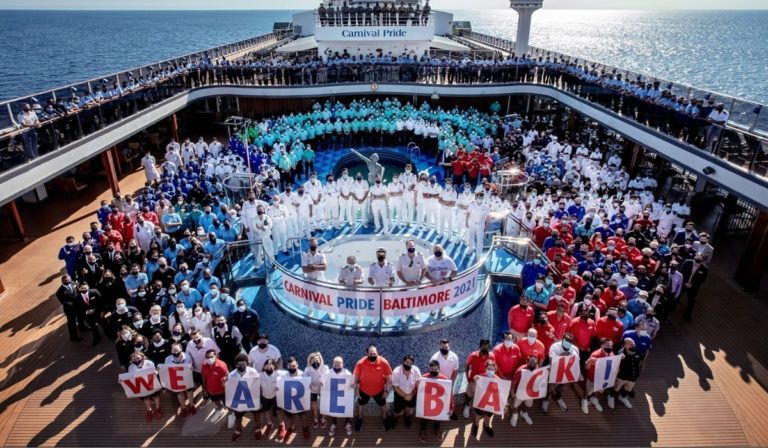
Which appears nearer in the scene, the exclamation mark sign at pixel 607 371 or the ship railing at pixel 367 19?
the exclamation mark sign at pixel 607 371

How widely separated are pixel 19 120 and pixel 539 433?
52.3ft

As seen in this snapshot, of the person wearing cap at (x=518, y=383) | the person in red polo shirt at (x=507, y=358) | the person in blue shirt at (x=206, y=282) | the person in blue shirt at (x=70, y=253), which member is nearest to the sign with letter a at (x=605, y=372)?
the person wearing cap at (x=518, y=383)

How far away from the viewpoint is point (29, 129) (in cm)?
1314

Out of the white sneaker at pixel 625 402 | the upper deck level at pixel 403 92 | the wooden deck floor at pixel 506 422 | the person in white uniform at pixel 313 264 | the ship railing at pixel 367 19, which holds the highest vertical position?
the ship railing at pixel 367 19

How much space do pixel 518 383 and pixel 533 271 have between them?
343 centimetres

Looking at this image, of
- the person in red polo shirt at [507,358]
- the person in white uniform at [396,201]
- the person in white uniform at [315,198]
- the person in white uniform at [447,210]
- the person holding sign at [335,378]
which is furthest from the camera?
the person in white uniform at [396,201]

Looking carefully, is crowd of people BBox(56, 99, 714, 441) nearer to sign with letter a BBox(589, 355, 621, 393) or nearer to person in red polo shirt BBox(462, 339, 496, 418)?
person in red polo shirt BBox(462, 339, 496, 418)

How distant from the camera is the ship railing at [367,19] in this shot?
1200 inches

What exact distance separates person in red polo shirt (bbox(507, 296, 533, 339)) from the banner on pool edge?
1377mm

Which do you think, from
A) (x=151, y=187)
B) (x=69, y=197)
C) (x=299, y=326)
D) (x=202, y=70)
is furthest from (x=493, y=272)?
(x=202, y=70)

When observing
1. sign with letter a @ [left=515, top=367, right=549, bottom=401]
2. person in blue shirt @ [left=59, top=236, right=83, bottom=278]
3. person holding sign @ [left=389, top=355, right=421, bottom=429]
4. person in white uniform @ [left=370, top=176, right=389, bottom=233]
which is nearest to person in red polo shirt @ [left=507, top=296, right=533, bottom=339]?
sign with letter a @ [left=515, top=367, right=549, bottom=401]

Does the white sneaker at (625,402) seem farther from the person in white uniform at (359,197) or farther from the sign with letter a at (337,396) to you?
the person in white uniform at (359,197)

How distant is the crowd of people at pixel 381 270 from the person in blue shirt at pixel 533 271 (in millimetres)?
32

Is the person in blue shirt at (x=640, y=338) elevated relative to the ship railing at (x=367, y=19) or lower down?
lower down
